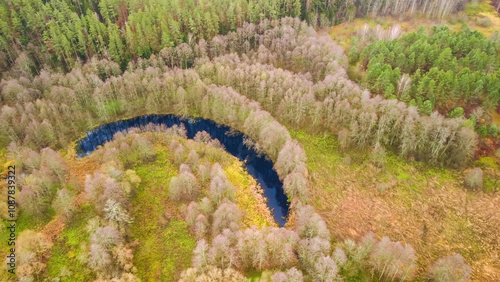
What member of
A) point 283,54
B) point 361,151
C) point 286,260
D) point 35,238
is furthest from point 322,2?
point 35,238

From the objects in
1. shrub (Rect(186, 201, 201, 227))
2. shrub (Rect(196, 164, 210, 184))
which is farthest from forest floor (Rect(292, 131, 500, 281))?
shrub (Rect(186, 201, 201, 227))

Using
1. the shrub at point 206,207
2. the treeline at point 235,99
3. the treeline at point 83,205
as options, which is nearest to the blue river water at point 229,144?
the treeline at point 235,99

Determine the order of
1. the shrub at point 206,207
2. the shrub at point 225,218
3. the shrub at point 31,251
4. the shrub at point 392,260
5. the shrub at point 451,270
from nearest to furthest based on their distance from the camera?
the shrub at point 451,270, the shrub at point 392,260, the shrub at point 31,251, the shrub at point 225,218, the shrub at point 206,207

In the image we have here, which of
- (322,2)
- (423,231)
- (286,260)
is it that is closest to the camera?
(286,260)

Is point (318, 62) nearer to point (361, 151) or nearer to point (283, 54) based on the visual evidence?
point (283, 54)

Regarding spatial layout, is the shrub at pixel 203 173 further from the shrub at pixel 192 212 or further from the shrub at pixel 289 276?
the shrub at pixel 289 276
